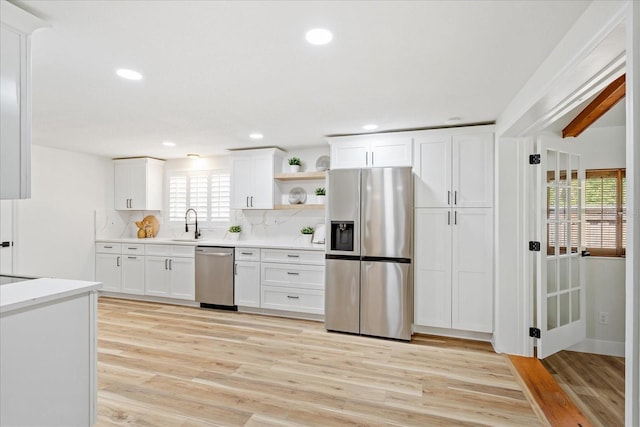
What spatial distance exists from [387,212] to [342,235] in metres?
0.57

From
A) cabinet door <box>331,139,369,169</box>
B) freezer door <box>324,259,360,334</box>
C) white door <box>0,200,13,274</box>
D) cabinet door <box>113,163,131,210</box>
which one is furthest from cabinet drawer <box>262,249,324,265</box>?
white door <box>0,200,13,274</box>

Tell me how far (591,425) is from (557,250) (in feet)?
4.82

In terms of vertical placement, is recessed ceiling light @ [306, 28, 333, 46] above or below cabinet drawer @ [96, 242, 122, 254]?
above

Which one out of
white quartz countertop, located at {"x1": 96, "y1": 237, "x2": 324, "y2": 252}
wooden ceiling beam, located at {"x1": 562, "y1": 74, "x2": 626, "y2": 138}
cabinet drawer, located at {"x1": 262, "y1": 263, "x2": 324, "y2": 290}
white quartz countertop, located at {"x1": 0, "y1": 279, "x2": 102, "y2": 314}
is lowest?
cabinet drawer, located at {"x1": 262, "y1": 263, "x2": 324, "y2": 290}

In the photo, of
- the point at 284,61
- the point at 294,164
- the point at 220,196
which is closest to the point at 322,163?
the point at 294,164

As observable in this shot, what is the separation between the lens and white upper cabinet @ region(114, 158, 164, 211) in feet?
17.8

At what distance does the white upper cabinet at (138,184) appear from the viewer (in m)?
Result: 5.43

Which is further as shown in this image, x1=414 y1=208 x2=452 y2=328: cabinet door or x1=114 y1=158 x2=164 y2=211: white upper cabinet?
x1=114 y1=158 x2=164 y2=211: white upper cabinet

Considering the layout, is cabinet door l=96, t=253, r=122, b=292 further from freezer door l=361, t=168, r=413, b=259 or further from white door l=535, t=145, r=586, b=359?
white door l=535, t=145, r=586, b=359

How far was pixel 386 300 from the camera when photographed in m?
3.59

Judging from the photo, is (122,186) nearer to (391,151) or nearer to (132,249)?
(132,249)

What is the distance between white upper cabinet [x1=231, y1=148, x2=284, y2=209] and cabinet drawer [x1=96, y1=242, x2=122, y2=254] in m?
2.02

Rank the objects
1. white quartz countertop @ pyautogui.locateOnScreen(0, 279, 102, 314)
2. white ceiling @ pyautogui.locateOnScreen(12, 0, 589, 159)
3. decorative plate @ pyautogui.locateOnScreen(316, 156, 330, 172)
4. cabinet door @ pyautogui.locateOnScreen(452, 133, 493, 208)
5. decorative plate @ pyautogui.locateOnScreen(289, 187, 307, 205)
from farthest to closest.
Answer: decorative plate @ pyautogui.locateOnScreen(289, 187, 307, 205) → decorative plate @ pyautogui.locateOnScreen(316, 156, 330, 172) → cabinet door @ pyautogui.locateOnScreen(452, 133, 493, 208) → white ceiling @ pyautogui.locateOnScreen(12, 0, 589, 159) → white quartz countertop @ pyautogui.locateOnScreen(0, 279, 102, 314)

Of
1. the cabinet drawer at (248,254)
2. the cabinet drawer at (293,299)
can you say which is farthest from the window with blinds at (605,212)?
the cabinet drawer at (248,254)
